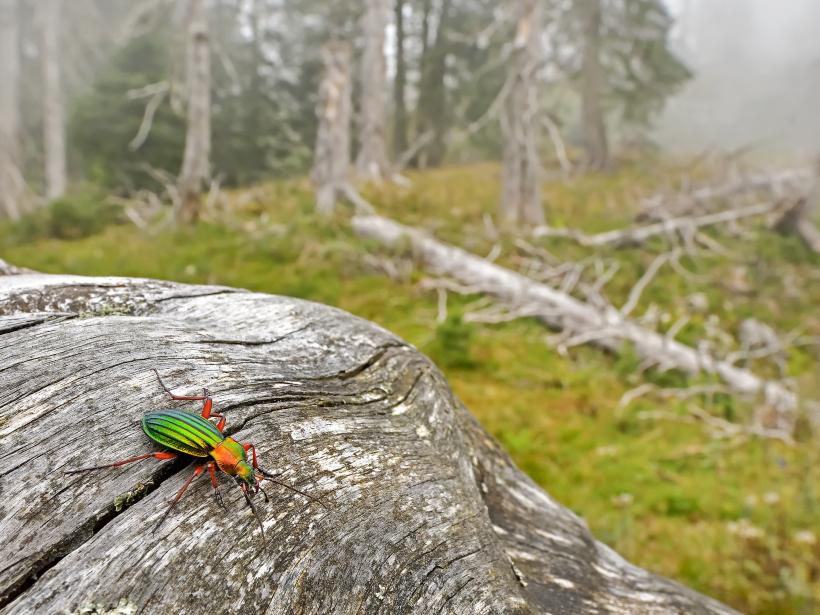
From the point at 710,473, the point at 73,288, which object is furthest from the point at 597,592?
the point at 710,473

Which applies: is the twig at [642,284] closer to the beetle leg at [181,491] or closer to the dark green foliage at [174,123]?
the beetle leg at [181,491]

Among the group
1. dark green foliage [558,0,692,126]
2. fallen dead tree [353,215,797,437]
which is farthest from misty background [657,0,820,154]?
Answer: fallen dead tree [353,215,797,437]

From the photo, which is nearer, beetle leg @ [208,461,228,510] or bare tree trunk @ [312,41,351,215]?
beetle leg @ [208,461,228,510]

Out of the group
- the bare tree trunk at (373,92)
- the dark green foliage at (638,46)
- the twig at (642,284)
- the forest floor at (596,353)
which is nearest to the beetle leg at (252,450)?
the forest floor at (596,353)

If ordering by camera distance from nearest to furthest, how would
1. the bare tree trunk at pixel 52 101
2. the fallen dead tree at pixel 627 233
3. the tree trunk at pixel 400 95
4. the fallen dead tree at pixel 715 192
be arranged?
the fallen dead tree at pixel 627 233 < the fallen dead tree at pixel 715 192 < the bare tree trunk at pixel 52 101 < the tree trunk at pixel 400 95

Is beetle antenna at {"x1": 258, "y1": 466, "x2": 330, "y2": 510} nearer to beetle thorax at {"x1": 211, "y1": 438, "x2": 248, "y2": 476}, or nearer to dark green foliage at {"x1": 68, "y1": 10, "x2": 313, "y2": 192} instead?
beetle thorax at {"x1": 211, "y1": 438, "x2": 248, "y2": 476}

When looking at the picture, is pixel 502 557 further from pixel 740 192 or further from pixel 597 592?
pixel 740 192
